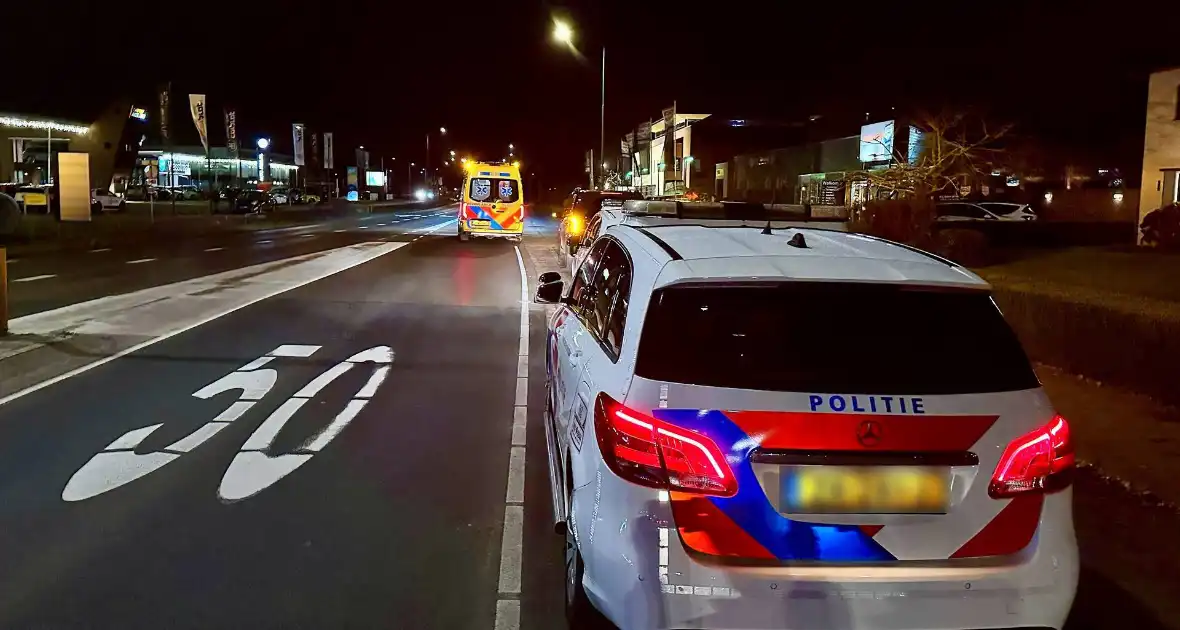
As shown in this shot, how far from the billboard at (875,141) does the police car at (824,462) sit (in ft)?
95.8

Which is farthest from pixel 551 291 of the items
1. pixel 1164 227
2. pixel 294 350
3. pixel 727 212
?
pixel 1164 227

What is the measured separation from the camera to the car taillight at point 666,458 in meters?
3.23

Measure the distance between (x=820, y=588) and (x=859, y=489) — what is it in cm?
35

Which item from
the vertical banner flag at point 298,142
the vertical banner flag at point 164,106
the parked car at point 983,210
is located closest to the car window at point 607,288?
the parked car at point 983,210

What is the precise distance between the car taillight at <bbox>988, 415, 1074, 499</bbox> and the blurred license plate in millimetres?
226

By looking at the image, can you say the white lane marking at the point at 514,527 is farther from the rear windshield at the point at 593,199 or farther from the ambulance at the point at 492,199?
the ambulance at the point at 492,199

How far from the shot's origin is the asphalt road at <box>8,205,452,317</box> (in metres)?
16.5

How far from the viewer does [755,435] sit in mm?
3227

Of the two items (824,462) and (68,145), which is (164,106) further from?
(824,462)

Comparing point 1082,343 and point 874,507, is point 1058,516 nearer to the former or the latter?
point 874,507

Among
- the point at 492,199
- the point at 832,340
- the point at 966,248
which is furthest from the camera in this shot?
the point at 492,199

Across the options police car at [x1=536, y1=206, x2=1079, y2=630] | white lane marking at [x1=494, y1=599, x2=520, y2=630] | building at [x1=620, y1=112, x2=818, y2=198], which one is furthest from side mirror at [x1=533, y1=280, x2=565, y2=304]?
building at [x1=620, y1=112, x2=818, y2=198]

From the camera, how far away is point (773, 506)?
323 centimetres

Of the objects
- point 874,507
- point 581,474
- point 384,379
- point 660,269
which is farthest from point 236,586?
point 384,379
